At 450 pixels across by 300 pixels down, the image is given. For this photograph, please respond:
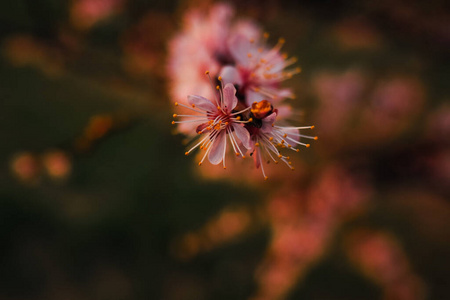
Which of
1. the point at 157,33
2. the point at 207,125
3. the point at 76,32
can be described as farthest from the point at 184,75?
the point at 76,32

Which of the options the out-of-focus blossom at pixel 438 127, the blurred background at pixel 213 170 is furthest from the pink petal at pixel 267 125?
the out-of-focus blossom at pixel 438 127

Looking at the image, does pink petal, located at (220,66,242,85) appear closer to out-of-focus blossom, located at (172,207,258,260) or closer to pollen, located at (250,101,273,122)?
pollen, located at (250,101,273,122)

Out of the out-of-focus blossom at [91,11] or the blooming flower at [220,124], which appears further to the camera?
the out-of-focus blossom at [91,11]

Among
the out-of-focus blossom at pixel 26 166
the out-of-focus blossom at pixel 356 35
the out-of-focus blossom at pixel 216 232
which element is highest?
the out-of-focus blossom at pixel 356 35

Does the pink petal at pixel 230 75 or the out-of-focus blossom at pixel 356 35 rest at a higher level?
the out-of-focus blossom at pixel 356 35

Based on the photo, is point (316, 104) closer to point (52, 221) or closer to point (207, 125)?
point (207, 125)

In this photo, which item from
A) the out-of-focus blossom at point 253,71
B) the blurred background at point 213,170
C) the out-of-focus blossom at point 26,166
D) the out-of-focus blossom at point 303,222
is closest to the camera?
the out-of-focus blossom at point 253,71

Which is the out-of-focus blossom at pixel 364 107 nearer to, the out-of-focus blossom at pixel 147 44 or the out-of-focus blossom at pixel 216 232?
the out-of-focus blossom at pixel 216 232

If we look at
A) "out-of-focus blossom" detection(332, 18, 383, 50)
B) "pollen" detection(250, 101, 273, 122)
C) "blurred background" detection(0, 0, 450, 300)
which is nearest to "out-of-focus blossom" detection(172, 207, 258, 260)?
"blurred background" detection(0, 0, 450, 300)
